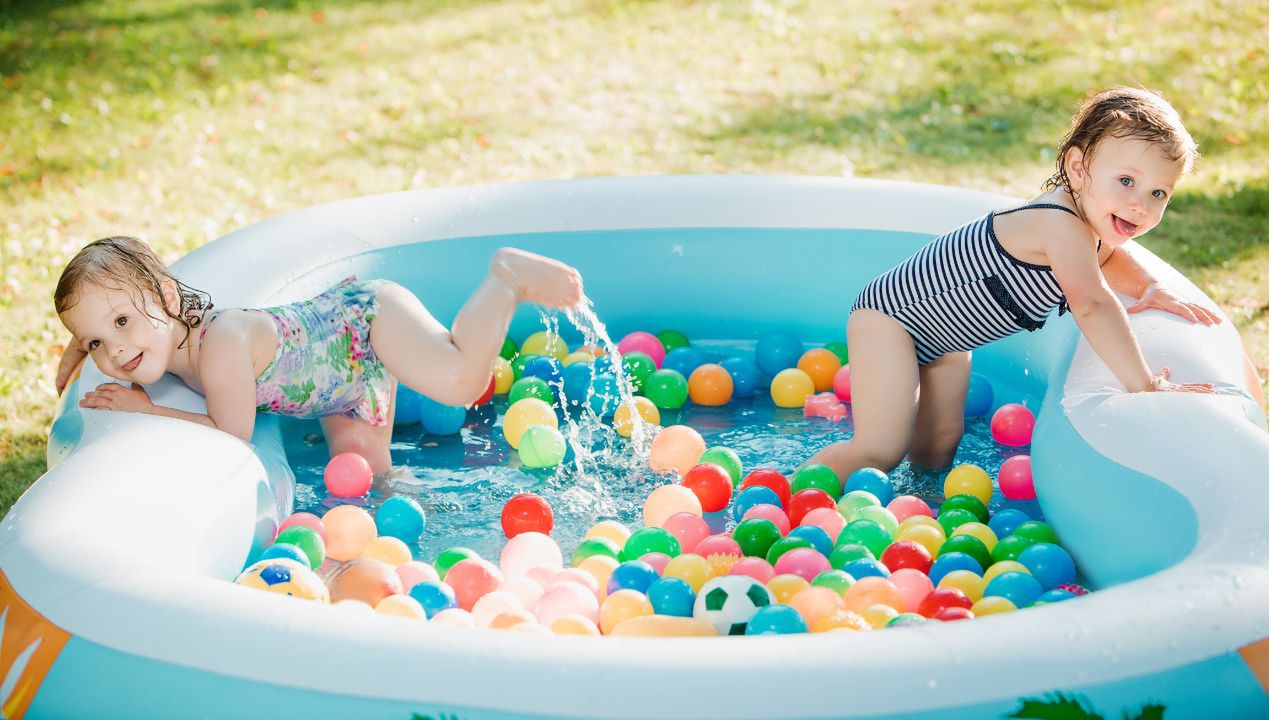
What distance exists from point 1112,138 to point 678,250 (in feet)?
5.26

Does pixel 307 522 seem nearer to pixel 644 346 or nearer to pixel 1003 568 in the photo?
pixel 644 346

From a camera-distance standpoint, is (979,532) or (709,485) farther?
(709,485)

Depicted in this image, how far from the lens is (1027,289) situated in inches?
121

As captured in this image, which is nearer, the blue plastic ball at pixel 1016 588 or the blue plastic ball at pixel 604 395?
the blue plastic ball at pixel 1016 588

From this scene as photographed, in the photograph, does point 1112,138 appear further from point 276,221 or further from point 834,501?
point 276,221

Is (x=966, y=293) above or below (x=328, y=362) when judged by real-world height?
above

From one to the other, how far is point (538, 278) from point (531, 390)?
0.68 metres

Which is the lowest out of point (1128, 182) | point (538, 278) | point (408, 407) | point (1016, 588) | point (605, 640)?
point (408, 407)

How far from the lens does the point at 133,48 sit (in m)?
7.62

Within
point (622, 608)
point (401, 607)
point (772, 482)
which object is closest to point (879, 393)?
point (772, 482)

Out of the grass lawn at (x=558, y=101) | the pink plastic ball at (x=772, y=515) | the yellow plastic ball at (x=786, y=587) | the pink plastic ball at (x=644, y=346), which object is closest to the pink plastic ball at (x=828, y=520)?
the pink plastic ball at (x=772, y=515)

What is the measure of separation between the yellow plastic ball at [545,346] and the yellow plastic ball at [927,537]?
1577 mm

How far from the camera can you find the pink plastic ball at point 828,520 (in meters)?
2.96

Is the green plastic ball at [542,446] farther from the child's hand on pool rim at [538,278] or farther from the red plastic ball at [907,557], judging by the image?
the red plastic ball at [907,557]
